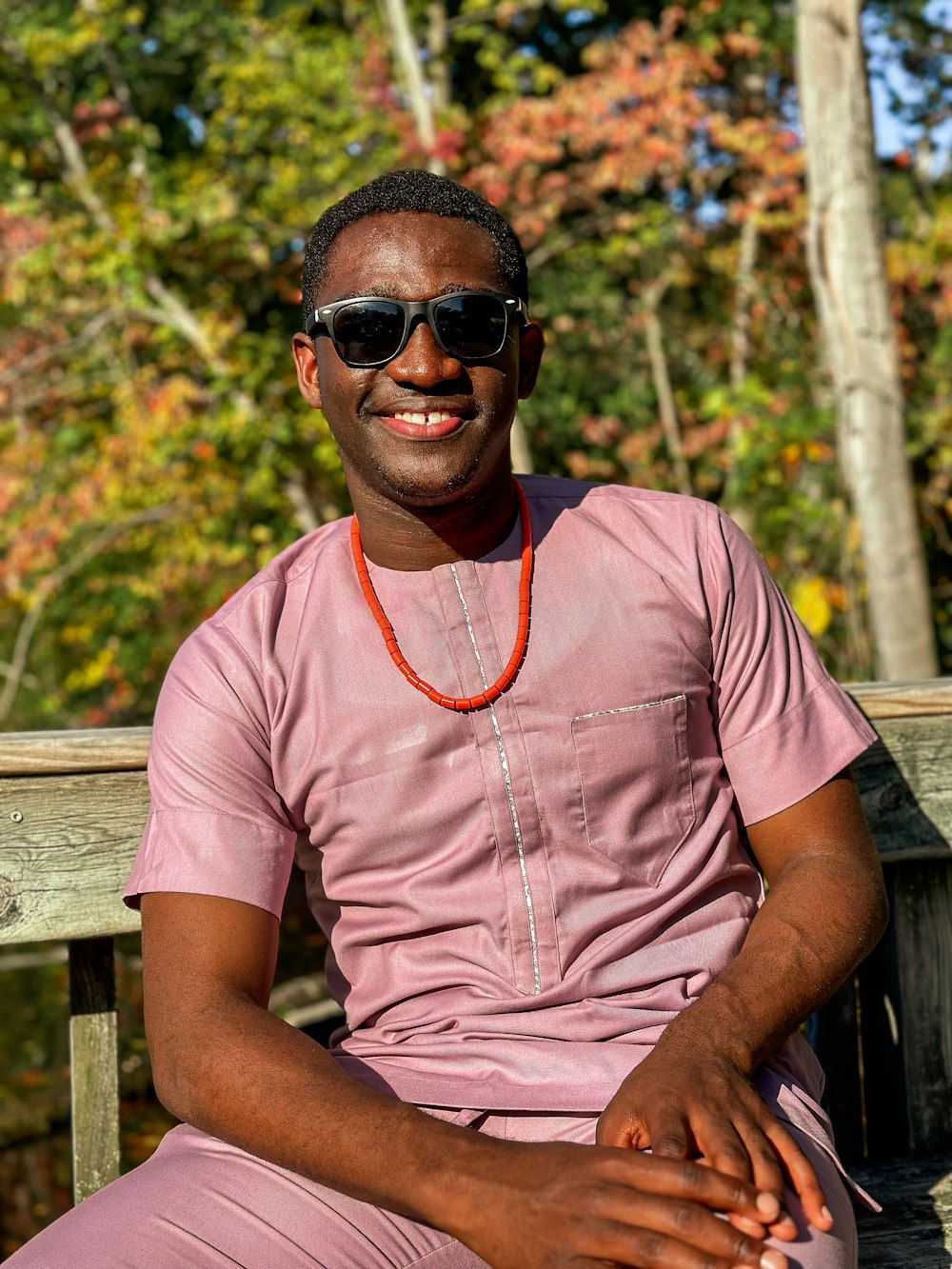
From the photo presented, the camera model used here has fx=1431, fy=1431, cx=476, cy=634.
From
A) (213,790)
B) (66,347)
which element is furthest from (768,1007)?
(66,347)

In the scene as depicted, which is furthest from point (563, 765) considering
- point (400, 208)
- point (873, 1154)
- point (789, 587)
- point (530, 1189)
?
point (789, 587)

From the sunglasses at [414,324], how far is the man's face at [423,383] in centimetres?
1

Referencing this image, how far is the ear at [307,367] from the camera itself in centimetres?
246

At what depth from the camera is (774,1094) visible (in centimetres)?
197

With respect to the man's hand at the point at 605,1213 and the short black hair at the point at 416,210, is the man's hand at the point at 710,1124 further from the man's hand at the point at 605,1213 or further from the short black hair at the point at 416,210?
the short black hair at the point at 416,210

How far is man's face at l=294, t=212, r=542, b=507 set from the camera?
7.27 ft

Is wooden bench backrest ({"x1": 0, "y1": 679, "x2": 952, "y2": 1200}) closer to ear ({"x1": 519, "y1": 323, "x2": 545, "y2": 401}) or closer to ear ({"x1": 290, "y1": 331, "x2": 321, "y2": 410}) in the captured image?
ear ({"x1": 290, "y1": 331, "x2": 321, "y2": 410})

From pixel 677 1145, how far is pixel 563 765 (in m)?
0.59

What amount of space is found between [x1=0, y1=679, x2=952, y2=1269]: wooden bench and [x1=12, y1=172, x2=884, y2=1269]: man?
0.27m

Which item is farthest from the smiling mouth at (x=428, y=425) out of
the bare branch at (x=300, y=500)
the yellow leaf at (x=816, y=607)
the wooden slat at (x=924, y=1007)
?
the bare branch at (x=300, y=500)

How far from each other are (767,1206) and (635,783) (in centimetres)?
64

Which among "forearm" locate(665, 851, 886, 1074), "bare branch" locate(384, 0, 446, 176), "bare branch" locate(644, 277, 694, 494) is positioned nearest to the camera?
"forearm" locate(665, 851, 886, 1074)

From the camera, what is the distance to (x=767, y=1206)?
165 centimetres

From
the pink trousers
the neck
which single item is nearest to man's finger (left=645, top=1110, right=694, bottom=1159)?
the pink trousers
